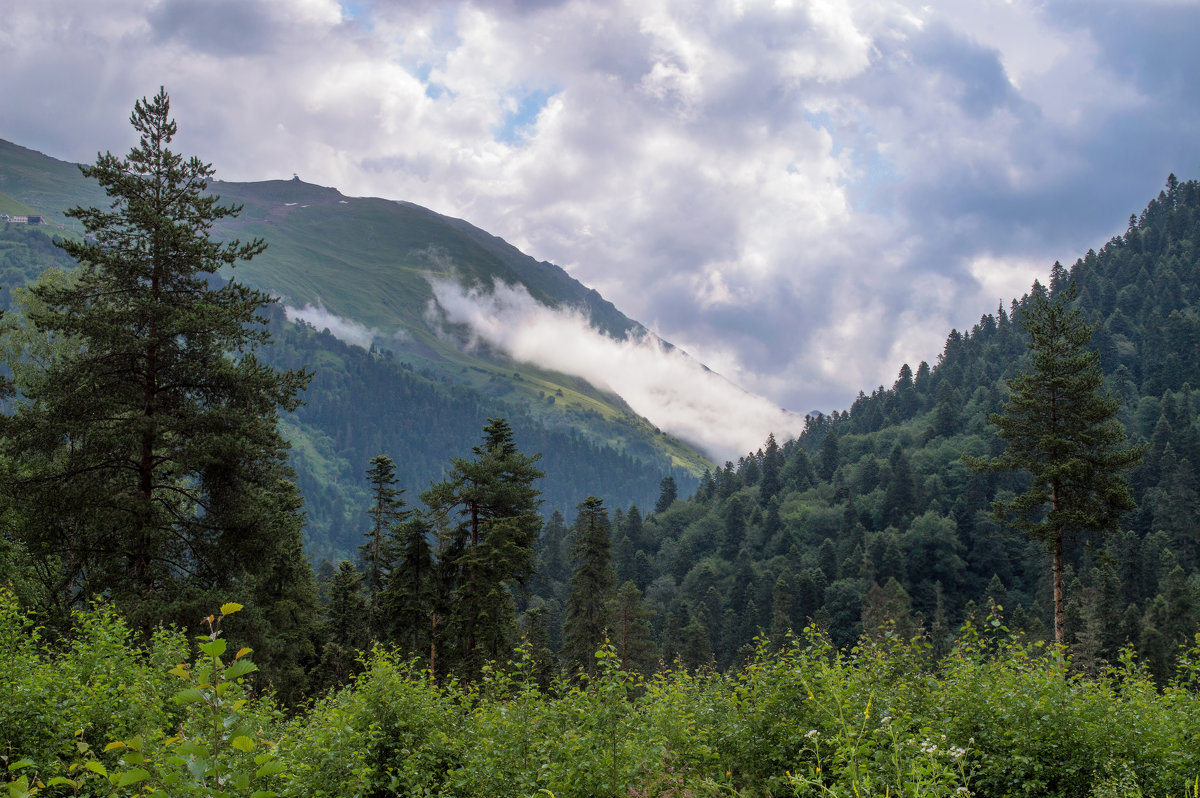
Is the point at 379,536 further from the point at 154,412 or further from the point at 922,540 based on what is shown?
the point at 922,540

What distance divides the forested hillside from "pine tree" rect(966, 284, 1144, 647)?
1569 inches

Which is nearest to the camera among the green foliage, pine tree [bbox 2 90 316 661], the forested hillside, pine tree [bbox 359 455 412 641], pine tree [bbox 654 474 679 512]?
the green foliage

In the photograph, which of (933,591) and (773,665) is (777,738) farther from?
(933,591)

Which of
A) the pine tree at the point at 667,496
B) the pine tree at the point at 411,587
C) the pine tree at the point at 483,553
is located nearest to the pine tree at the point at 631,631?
the pine tree at the point at 411,587

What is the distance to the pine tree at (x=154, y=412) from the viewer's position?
16.6m

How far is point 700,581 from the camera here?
116 metres

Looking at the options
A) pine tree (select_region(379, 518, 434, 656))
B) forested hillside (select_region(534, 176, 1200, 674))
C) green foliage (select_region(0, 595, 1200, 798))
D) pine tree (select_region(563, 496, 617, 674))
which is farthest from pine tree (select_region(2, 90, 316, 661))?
forested hillside (select_region(534, 176, 1200, 674))

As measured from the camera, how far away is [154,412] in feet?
56.5

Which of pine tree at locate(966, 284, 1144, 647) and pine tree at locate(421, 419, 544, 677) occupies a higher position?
pine tree at locate(966, 284, 1144, 647)

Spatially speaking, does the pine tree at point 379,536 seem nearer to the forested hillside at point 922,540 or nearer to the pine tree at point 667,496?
the forested hillside at point 922,540

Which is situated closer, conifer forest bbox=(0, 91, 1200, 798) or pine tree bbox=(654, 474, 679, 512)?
conifer forest bbox=(0, 91, 1200, 798)

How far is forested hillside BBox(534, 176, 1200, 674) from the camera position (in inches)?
3098

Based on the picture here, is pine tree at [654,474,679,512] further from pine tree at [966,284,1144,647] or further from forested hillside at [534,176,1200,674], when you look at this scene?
pine tree at [966,284,1144,647]

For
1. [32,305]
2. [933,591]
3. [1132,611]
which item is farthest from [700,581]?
[32,305]
